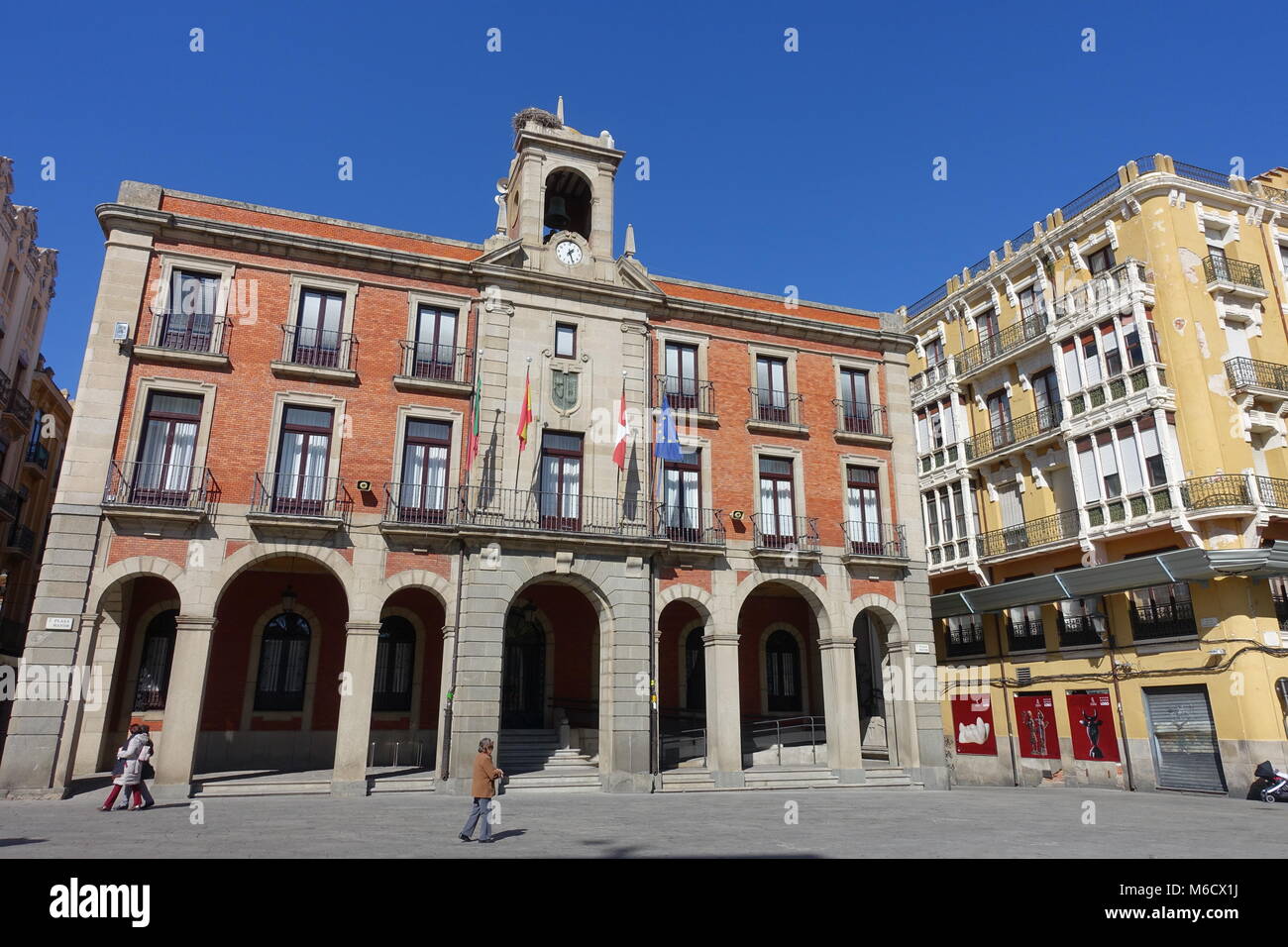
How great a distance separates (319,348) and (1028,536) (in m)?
26.2

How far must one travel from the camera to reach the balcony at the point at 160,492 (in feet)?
63.2

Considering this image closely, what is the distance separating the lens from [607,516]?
2292 centimetres

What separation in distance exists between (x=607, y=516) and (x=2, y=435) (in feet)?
85.2

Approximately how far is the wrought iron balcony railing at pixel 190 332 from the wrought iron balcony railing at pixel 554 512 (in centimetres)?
760

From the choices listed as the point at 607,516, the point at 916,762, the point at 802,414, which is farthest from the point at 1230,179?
the point at 607,516

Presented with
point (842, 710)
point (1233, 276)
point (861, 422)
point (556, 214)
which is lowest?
point (842, 710)

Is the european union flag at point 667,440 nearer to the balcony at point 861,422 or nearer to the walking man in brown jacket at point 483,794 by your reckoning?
the balcony at point 861,422

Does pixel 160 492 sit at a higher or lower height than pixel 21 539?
lower

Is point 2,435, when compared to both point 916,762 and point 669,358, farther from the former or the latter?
point 916,762

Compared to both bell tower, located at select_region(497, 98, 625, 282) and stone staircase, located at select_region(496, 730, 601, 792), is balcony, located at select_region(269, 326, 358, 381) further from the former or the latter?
stone staircase, located at select_region(496, 730, 601, 792)

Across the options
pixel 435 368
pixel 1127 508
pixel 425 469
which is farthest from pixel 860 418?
pixel 425 469

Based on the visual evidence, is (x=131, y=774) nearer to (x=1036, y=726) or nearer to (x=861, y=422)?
(x=861, y=422)

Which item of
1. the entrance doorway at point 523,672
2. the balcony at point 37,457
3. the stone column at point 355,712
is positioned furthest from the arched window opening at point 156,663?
the balcony at point 37,457

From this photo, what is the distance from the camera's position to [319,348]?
22188mm
